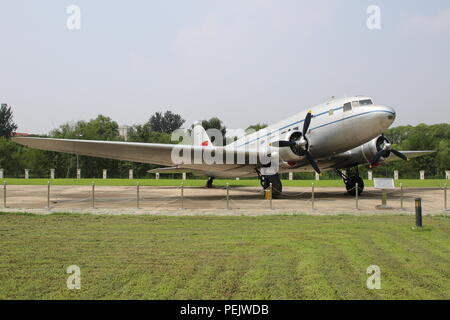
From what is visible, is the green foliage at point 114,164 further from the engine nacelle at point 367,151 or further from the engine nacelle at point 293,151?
→ the engine nacelle at point 293,151

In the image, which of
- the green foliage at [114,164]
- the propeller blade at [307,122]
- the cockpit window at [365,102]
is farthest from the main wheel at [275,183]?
the green foliage at [114,164]

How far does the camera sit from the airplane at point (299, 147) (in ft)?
62.8

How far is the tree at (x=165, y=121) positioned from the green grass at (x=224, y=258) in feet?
422

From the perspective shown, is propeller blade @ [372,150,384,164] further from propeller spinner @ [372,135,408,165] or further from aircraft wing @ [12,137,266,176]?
aircraft wing @ [12,137,266,176]

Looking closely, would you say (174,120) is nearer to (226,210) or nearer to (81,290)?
(226,210)

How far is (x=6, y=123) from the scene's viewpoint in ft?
391

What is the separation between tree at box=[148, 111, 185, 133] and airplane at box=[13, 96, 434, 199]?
117522 millimetres

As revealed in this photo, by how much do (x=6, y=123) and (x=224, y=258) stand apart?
440ft

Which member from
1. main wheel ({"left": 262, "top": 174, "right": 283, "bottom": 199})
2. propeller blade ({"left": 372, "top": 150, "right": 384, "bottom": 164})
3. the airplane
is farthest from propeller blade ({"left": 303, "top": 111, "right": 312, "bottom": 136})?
propeller blade ({"left": 372, "top": 150, "right": 384, "bottom": 164})

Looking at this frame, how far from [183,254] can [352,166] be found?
Result: 18.9m

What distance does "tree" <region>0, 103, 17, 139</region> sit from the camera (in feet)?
384

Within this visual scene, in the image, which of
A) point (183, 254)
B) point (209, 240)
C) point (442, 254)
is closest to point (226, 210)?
point (209, 240)

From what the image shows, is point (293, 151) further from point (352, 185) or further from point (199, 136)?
point (199, 136)

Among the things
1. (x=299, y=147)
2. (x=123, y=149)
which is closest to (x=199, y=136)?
(x=123, y=149)
